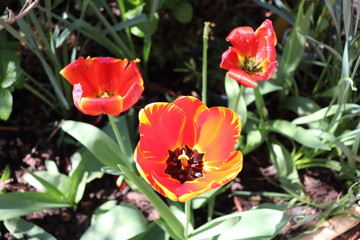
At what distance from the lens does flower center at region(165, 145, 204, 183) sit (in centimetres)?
95

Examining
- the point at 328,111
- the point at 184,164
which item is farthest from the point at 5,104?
the point at 328,111

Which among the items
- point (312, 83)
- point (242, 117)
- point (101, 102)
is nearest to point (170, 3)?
point (242, 117)

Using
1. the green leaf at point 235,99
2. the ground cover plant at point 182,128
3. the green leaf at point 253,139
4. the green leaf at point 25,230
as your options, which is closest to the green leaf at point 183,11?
the ground cover plant at point 182,128

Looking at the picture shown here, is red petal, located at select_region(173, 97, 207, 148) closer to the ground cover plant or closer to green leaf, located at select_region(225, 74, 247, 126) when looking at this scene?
the ground cover plant

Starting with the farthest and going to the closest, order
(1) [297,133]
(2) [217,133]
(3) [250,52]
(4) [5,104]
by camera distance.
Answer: (1) [297,133], (4) [5,104], (3) [250,52], (2) [217,133]

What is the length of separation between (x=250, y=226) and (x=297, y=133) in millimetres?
358

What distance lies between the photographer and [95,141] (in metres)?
1.17

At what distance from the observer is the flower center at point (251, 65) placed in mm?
1073

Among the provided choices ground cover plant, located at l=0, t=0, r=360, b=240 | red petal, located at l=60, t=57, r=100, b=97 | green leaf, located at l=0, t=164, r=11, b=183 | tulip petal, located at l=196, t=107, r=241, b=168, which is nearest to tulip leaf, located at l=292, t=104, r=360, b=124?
ground cover plant, located at l=0, t=0, r=360, b=240

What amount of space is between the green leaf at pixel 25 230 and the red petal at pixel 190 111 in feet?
1.73

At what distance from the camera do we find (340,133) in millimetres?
1367

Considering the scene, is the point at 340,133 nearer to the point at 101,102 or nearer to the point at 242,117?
the point at 242,117

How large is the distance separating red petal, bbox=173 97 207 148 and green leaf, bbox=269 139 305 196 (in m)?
0.45

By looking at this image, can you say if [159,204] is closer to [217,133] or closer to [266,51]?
[217,133]
